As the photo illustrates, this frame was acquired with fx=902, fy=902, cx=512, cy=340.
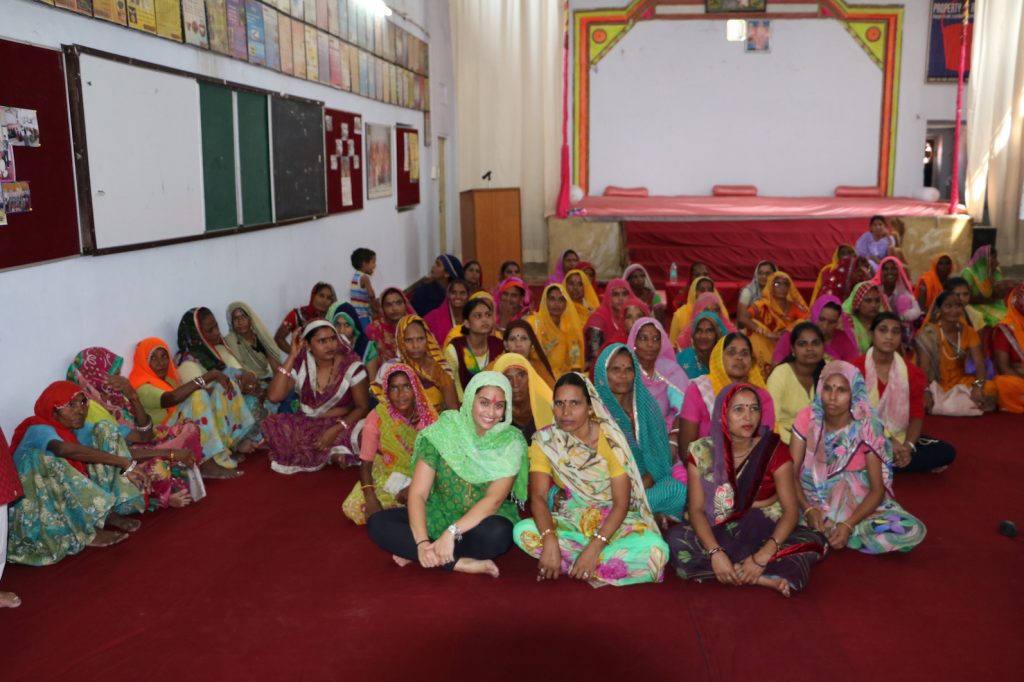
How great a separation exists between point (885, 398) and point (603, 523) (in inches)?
68.2

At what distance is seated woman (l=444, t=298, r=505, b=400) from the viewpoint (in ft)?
14.6

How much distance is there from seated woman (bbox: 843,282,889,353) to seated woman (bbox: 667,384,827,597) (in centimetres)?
236

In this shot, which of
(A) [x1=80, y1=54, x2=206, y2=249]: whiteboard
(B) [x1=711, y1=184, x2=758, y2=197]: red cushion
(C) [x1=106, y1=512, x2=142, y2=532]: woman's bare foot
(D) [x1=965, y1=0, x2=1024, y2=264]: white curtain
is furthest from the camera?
(B) [x1=711, y1=184, x2=758, y2=197]: red cushion

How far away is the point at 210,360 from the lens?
4.41 metres

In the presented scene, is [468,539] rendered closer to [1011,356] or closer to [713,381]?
[713,381]

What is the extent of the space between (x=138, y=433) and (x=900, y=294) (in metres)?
4.87

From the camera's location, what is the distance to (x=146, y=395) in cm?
396

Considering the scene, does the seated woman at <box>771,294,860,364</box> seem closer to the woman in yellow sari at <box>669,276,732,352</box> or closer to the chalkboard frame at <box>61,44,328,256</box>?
the woman in yellow sari at <box>669,276,732,352</box>

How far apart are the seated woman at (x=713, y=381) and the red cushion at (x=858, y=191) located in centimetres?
825

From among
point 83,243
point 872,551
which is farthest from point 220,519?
point 872,551

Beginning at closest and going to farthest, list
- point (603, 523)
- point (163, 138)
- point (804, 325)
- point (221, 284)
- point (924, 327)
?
point (603, 523)
point (804, 325)
point (163, 138)
point (221, 284)
point (924, 327)

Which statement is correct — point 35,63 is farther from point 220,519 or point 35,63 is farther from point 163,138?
point 220,519

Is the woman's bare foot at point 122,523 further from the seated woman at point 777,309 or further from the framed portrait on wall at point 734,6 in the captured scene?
the framed portrait on wall at point 734,6

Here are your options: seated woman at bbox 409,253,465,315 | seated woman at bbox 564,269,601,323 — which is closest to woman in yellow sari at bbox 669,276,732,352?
seated woman at bbox 564,269,601,323
